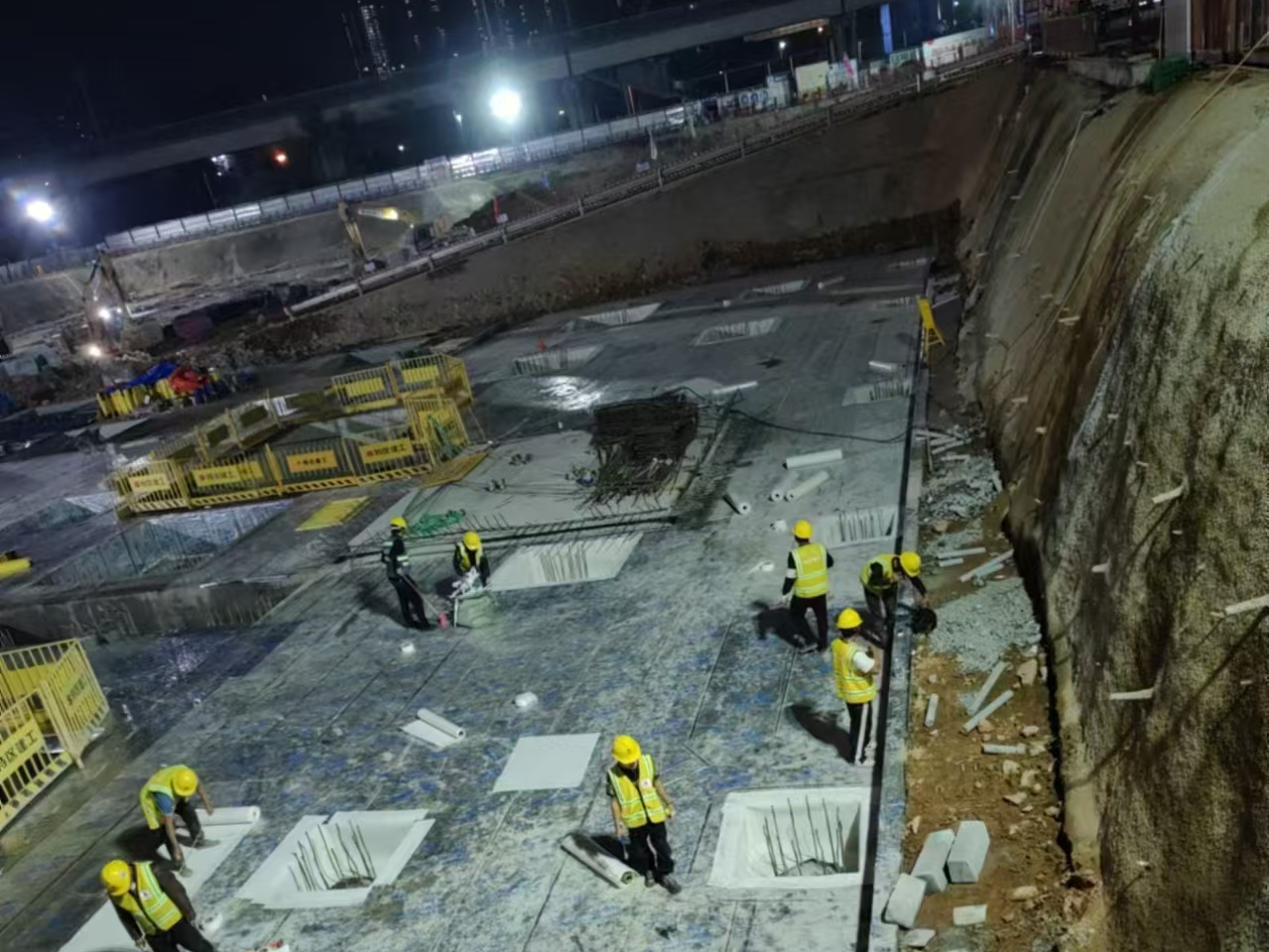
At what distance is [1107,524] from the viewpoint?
9.14 metres

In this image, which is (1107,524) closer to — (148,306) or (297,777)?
(297,777)

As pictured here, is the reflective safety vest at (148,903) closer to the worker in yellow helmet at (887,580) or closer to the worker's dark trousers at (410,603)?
the worker's dark trousers at (410,603)

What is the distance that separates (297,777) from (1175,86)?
677 inches

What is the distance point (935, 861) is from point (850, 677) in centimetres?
186

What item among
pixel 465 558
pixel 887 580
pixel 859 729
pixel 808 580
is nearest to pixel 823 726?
pixel 859 729

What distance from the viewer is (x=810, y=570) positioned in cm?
1105

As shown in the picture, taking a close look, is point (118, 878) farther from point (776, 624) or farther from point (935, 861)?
point (776, 624)

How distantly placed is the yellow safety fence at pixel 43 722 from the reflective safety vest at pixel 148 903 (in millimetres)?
5254

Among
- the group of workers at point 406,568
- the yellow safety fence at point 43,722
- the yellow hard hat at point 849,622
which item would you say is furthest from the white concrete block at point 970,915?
the yellow safety fence at point 43,722

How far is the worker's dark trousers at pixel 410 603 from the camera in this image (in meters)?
14.1

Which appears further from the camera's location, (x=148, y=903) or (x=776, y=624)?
(x=776, y=624)

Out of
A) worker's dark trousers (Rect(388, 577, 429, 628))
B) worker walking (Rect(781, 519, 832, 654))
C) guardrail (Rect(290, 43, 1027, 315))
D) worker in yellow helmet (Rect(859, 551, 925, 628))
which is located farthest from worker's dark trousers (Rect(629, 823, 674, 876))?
guardrail (Rect(290, 43, 1027, 315))

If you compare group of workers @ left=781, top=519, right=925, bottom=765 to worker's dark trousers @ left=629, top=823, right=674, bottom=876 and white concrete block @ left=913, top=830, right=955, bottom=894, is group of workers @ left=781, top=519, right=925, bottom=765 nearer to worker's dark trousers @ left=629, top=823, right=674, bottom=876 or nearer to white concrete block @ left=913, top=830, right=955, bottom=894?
white concrete block @ left=913, top=830, right=955, bottom=894

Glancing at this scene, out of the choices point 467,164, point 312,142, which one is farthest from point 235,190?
point 467,164
